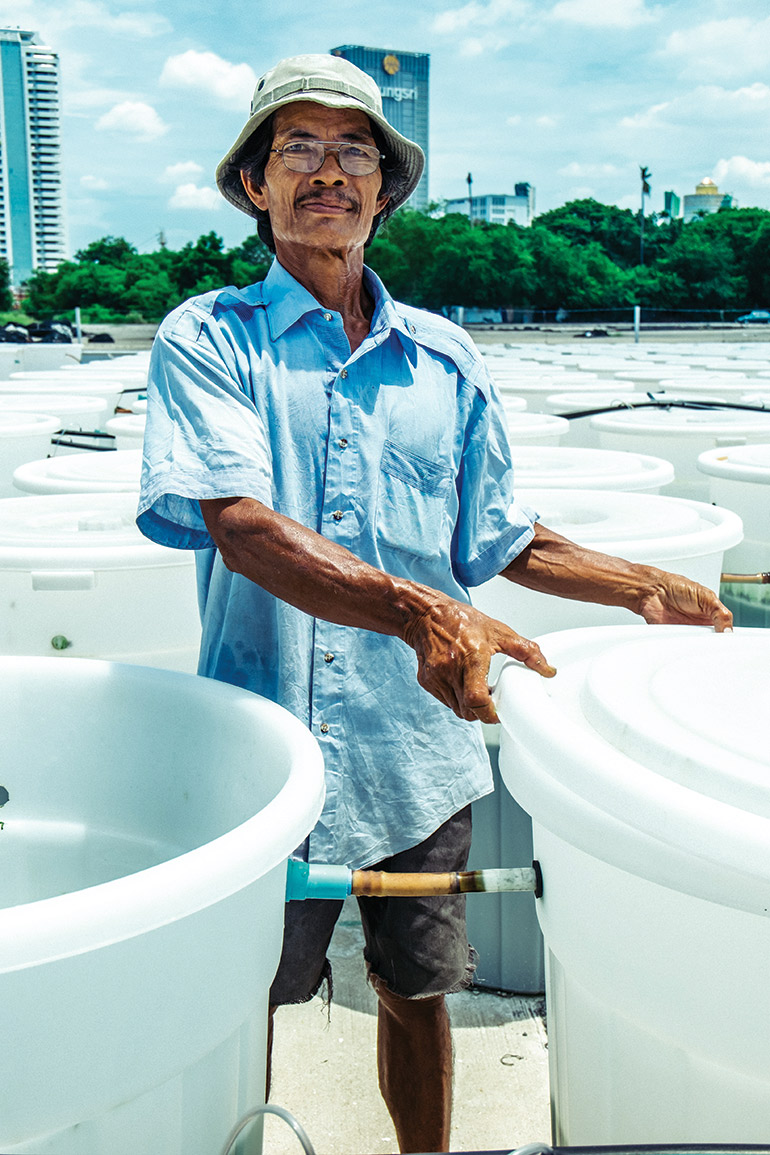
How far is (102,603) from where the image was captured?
2.17m

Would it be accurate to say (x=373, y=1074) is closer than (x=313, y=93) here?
No

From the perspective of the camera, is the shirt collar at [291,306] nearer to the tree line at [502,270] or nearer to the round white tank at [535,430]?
the round white tank at [535,430]

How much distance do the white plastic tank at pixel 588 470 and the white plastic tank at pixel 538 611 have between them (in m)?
0.32

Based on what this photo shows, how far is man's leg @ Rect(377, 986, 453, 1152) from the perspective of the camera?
1.82 m

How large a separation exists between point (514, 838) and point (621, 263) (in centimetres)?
5553

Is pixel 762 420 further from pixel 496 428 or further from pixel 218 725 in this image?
pixel 218 725

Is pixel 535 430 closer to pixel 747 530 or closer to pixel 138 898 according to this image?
pixel 747 530

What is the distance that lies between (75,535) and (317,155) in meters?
1.20

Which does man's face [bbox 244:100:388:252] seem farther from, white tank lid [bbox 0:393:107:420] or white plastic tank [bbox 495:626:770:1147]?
white tank lid [bbox 0:393:107:420]

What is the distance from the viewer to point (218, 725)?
141 cm

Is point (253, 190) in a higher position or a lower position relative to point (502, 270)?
lower

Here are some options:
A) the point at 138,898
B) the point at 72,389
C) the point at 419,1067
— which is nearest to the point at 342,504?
the point at 138,898

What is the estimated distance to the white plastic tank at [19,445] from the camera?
422cm

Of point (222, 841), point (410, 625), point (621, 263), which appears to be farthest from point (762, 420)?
point (621, 263)
